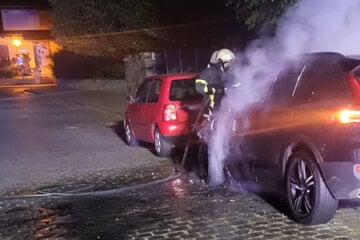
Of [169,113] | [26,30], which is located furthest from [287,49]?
[26,30]

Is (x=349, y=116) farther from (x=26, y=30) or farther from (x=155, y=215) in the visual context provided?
(x=26, y=30)

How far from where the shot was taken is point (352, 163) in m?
4.88

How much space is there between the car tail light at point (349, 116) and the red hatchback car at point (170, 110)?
16.1 ft

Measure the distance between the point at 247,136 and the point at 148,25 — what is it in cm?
1665

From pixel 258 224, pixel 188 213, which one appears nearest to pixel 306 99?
pixel 258 224

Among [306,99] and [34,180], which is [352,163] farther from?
[34,180]

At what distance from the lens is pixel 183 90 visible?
1005cm

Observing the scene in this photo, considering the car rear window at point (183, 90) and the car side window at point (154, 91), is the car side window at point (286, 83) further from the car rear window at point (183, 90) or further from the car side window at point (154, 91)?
the car side window at point (154, 91)

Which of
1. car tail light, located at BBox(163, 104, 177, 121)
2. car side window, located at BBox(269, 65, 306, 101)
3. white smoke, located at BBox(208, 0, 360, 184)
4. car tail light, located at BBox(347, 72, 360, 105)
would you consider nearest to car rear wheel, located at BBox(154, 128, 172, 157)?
car tail light, located at BBox(163, 104, 177, 121)

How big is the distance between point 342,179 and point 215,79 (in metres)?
3.59

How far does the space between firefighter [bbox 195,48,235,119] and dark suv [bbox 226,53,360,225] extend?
1.43 metres

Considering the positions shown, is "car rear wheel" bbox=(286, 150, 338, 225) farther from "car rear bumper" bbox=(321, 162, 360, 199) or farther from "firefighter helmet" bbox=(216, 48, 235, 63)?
"firefighter helmet" bbox=(216, 48, 235, 63)

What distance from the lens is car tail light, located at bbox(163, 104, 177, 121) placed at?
9828 mm

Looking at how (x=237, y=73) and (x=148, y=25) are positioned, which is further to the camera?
(x=148, y=25)
